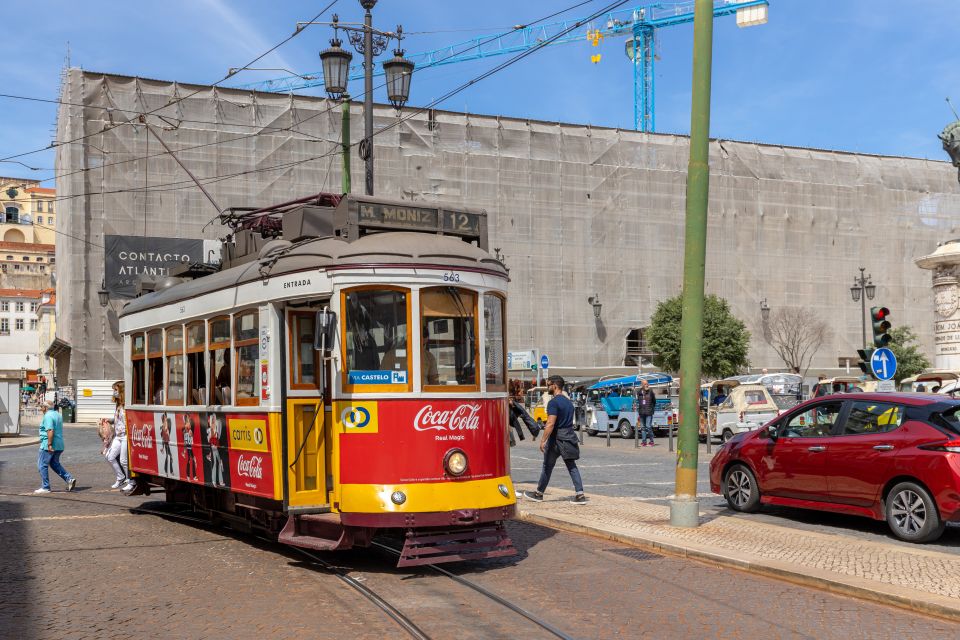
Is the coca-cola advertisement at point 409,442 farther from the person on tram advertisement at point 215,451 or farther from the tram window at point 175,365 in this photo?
the tram window at point 175,365

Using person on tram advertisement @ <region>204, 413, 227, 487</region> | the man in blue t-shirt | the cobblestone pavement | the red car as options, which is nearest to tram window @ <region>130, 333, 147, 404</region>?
the cobblestone pavement

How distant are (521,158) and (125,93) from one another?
20.7 m

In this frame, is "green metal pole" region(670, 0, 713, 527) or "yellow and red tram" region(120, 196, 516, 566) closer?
"yellow and red tram" region(120, 196, 516, 566)

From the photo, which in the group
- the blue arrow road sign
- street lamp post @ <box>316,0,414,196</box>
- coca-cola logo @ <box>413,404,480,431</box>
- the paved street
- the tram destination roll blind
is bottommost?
the paved street

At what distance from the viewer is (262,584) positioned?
Result: 8.77 metres

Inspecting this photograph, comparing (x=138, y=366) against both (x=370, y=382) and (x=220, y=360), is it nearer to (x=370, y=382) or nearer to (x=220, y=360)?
(x=220, y=360)

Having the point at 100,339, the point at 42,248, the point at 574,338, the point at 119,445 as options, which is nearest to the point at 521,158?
the point at 574,338

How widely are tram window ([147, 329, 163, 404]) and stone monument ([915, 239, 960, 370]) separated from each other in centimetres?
1885

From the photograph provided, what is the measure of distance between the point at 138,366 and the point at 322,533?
5.57 m

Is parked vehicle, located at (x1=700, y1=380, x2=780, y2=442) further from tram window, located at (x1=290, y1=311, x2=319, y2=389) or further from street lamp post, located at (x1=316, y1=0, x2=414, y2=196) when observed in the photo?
tram window, located at (x1=290, y1=311, x2=319, y2=389)

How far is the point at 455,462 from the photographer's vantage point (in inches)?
359

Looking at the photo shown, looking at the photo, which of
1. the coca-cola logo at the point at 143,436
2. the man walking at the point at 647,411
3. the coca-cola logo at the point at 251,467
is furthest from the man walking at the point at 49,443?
the man walking at the point at 647,411

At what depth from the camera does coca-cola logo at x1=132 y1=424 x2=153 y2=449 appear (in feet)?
43.5

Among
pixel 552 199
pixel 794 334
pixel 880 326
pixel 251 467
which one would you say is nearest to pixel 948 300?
pixel 880 326
